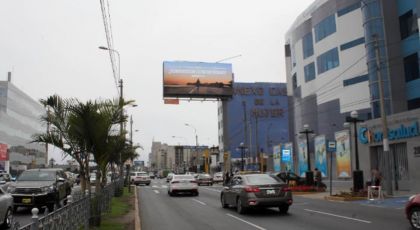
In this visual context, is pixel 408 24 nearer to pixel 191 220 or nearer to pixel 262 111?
pixel 191 220

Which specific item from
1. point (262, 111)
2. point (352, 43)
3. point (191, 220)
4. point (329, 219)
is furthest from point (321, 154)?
point (262, 111)

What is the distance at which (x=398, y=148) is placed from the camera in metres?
30.6

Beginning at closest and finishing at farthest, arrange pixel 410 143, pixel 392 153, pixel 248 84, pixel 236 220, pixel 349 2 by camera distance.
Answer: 1. pixel 236 220
2. pixel 410 143
3. pixel 392 153
4. pixel 349 2
5. pixel 248 84

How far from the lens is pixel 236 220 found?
640 inches

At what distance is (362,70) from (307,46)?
1378 cm

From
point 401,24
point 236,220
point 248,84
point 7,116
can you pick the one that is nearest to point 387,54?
point 401,24

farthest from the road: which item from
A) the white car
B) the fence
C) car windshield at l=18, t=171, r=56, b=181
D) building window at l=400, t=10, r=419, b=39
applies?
building window at l=400, t=10, r=419, b=39

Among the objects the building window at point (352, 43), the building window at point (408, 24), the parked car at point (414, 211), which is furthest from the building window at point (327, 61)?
the parked car at point (414, 211)

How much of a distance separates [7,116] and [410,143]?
98.3 metres

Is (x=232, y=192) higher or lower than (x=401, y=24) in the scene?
lower

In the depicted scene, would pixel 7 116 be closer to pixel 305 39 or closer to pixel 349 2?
pixel 305 39

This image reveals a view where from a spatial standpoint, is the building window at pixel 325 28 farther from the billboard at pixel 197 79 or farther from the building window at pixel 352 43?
the billboard at pixel 197 79

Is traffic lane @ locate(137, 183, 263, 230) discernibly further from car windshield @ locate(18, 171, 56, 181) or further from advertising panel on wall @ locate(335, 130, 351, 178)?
advertising panel on wall @ locate(335, 130, 351, 178)

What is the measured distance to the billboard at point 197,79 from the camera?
65.9 metres
